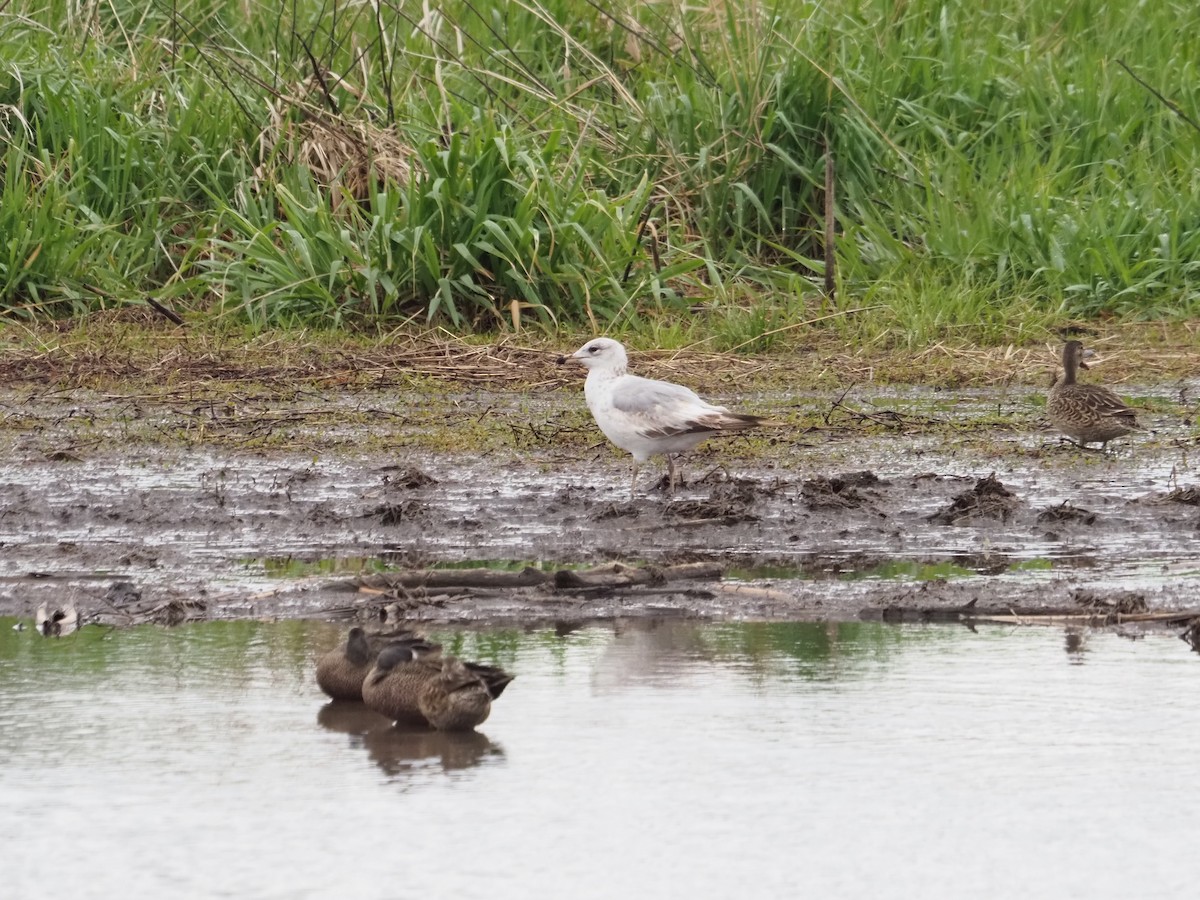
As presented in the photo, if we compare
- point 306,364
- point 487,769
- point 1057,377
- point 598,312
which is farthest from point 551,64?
point 487,769

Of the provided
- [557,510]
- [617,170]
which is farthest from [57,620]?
[617,170]

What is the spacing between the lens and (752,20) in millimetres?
12047

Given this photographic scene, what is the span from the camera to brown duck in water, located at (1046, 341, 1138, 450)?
8.03 m

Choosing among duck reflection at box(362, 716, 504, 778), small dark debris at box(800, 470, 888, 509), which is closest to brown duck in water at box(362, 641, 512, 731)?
duck reflection at box(362, 716, 504, 778)

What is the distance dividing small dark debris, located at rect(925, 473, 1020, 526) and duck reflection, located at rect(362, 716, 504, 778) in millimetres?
2816

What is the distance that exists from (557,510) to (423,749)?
8.90 feet

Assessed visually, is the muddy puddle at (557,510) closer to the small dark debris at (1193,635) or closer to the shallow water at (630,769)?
the small dark debris at (1193,635)

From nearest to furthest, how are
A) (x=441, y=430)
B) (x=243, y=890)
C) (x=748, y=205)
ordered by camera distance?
(x=243, y=890) → (x=441, y=430) → (x=748, y=205)

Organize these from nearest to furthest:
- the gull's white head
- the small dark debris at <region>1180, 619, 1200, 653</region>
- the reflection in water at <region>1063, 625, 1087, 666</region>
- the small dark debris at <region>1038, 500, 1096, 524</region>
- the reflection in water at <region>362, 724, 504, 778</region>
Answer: the reflection in water at <region>362, 724, 504, 778</region>
the reflection in water at <region>1063, 625, 1087, 666</region>
the small dark debris at <region>1180, 619, 1200, 653</region>
the small dark debris at <region>1038, 500, 1096, 524</region>
the gull's white head

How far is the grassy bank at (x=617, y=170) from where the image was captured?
35.1ft

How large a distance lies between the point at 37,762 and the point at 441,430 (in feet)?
15.0

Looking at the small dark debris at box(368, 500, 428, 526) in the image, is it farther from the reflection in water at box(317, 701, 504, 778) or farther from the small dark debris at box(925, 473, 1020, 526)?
the reflection in water at box(317, 701, 504, 778)

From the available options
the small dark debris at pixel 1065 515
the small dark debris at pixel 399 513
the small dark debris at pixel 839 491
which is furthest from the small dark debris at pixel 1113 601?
the small dark debris at pixel 399 513

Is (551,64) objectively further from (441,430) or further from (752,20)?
(441,430)
